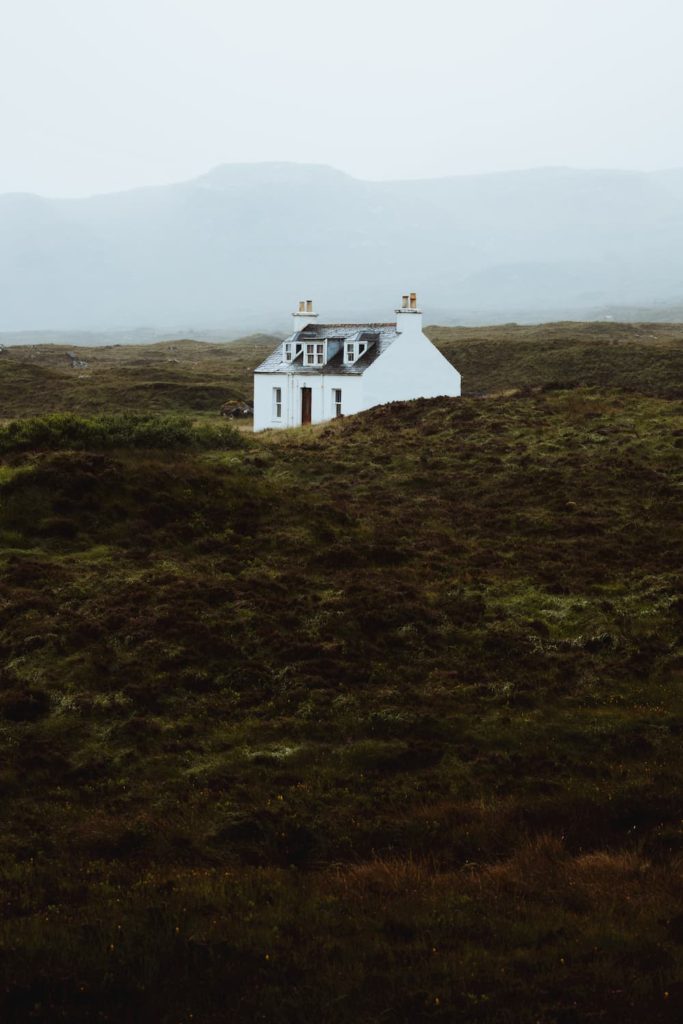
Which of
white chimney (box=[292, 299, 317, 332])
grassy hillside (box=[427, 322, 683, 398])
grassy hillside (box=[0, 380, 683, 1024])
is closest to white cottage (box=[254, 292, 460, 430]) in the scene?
white chimney (box=[292, 299, 317, 332])

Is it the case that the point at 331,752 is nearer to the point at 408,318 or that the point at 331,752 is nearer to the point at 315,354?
the point at 408,318

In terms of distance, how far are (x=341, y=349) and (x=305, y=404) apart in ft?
12.2

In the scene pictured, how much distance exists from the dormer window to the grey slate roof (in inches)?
11.2

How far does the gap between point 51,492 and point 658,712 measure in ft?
57.5

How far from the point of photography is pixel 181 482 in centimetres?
2986

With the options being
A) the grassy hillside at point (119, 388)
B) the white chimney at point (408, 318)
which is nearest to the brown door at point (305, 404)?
the white chimney at point (408, 318)

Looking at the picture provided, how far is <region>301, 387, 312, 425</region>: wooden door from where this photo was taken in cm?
5862

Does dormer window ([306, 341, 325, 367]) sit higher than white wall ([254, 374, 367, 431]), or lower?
higher

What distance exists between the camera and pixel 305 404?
58.9m

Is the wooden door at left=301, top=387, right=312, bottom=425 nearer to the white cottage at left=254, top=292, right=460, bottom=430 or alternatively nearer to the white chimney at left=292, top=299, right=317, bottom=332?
the white cottage at left=254, top=292, right=460, bottom=430

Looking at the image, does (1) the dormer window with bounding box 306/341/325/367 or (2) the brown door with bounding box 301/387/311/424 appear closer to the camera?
(1) the dormer window with bounding box 306/341/325/367

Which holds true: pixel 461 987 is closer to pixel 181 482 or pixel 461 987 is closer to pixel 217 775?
pixel 217 775

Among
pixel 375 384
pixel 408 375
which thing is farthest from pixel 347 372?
pixel 408 375

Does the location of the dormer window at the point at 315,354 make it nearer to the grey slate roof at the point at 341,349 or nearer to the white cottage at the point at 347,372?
the white cottage at the point at 347,372
